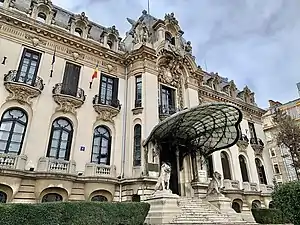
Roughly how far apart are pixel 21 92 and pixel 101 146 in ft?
20.2

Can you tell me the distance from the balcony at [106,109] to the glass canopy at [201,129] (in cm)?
336

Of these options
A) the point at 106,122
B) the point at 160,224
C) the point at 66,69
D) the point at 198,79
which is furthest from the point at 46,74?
the point at 198,79

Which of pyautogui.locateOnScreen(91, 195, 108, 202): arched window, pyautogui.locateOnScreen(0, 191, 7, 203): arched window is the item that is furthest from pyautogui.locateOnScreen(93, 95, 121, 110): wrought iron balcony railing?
pyautogui.locateOnScreen(0, 191, 7, 203): arched window

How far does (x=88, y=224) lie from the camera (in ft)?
30.2

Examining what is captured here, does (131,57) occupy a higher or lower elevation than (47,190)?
higher

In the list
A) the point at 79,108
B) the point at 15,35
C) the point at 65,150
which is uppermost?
the point at 15,35

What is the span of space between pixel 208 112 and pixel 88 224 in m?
9.69

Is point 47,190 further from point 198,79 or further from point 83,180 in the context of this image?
point 198,79

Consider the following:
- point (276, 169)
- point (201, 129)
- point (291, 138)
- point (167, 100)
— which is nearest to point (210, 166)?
point (201, 129)

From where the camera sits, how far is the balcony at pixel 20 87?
13.6 metres

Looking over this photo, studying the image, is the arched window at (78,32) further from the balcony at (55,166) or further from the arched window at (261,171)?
the arched window at (261,171)

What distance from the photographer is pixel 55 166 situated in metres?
13.3

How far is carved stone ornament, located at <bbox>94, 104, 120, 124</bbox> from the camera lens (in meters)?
16.5

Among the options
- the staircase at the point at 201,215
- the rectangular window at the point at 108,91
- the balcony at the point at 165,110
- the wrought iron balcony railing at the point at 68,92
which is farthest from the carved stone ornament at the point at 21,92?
the staircase at the point at 201,215
